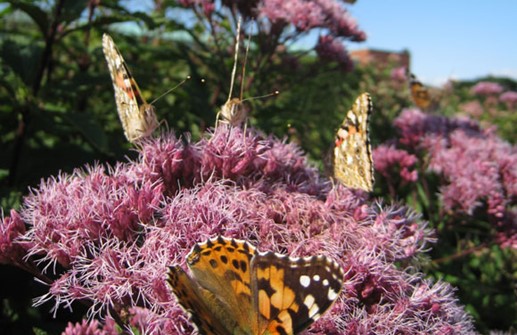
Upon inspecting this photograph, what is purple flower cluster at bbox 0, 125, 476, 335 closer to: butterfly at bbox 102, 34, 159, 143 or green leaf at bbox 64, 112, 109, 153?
butterfly at bbox 102, 34, 159, 143

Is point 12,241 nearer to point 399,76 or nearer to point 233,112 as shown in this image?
point 233,112

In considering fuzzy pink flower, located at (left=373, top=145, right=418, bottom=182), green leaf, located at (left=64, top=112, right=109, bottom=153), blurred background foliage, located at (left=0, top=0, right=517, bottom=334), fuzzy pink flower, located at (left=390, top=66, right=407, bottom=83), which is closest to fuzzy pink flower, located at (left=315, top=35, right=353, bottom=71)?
blurred background foliage, located at (left=0, top=0, right=517, bottom=334)

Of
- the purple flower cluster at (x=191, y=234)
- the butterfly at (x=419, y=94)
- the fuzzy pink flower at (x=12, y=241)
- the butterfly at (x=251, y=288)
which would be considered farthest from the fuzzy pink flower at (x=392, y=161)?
the fuzzy pink flower at (x=12, y=241)

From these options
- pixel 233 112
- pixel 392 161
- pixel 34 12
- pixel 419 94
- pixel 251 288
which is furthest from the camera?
pixel 419 94

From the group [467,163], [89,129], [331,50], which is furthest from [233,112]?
[467,163]

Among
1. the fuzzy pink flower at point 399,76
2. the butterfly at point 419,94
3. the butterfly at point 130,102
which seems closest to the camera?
the butterfly at point 130,102

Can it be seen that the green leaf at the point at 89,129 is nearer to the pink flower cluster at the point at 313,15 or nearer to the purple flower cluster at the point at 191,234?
the purple flower cluster at the point at 191,234
